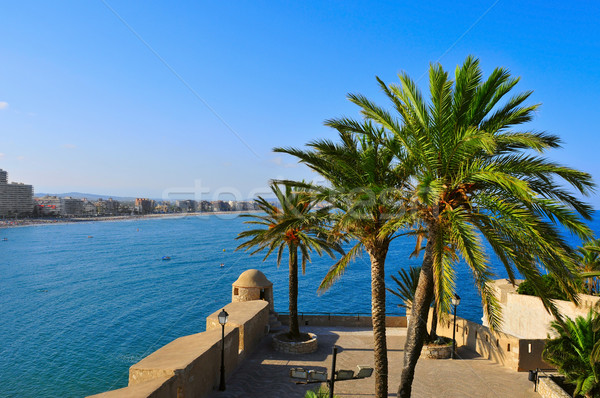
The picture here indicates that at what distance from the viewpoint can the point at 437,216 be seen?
29.2 ft

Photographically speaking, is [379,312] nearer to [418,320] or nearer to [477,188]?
[418,320]

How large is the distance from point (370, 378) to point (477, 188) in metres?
8.64

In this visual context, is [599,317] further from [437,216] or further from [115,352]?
[115,352]

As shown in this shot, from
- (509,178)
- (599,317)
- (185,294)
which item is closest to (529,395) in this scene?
(599,317)

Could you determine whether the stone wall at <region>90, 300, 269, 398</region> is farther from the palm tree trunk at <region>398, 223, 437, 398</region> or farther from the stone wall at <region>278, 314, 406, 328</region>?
the stone wall at <region>278, 314, 406, 328</region>

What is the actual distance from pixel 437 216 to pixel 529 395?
8.44 metres

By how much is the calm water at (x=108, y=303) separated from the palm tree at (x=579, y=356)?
30363mm

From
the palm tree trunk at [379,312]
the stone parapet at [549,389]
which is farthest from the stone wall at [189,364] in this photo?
the stone parapet at [549,389]

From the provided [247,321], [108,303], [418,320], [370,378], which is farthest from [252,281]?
[108,303]

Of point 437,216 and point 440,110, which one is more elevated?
point 440,110

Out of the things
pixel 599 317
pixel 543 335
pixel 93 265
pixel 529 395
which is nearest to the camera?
pixel 599 317

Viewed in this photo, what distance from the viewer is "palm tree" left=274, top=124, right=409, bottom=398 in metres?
10.1

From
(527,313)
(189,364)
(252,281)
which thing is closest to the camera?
(189,364)

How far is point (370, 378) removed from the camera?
14328 millimetres
